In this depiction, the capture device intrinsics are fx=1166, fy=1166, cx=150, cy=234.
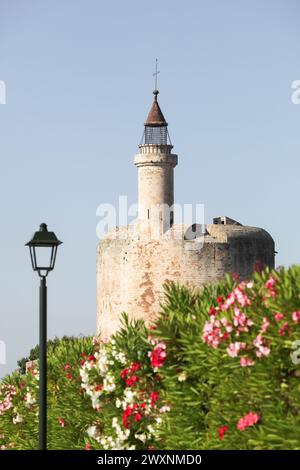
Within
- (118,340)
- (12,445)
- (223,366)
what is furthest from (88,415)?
(223,366)

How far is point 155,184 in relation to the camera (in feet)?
190

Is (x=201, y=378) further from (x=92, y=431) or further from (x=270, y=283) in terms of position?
(x=92, y=431)

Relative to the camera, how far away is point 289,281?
15.8 m

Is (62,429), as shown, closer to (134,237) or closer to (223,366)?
(223,366)

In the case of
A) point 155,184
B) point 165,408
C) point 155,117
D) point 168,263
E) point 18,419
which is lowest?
point 18,419

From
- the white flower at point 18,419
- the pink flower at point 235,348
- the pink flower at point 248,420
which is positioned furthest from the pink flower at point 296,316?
the white flower at point 18,419

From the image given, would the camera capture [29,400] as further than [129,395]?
Yes

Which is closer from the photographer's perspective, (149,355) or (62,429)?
(149,355)

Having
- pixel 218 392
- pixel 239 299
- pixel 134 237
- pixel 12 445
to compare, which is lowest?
pixel 12 445

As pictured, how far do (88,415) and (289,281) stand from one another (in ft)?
26.9

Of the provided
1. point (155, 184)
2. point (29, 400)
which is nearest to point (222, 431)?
point (29, 400)

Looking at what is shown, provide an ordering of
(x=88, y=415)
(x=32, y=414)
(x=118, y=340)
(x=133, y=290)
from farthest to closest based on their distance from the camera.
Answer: (x=133, y=290)
(x=32, y=414)
(x=88, y=415)
(x=118, y=340)

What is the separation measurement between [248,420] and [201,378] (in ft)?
5.76

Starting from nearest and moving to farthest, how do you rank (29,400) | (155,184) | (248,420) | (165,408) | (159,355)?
(248,420), (159,355), (165,408), (29,400), (155,184)
